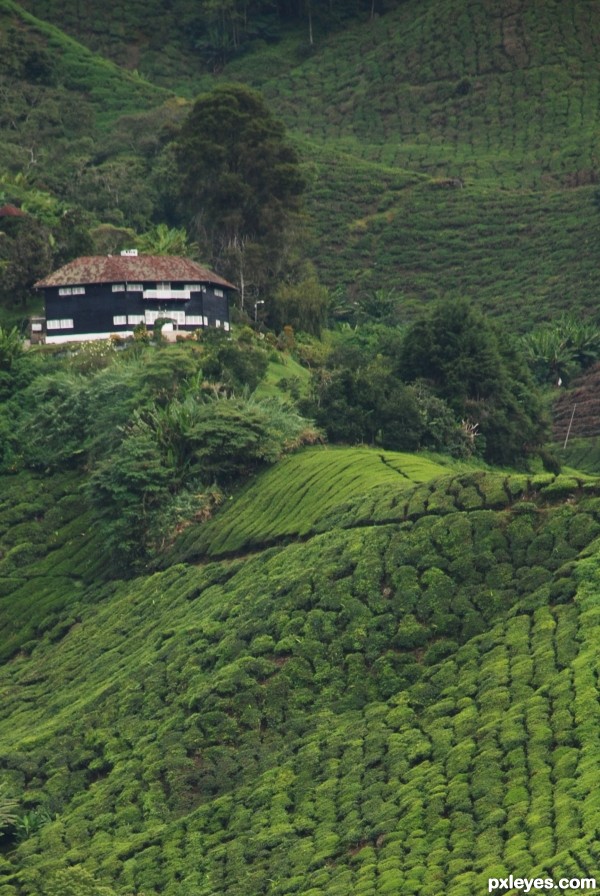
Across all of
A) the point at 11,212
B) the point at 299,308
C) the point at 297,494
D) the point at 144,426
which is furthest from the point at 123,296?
the point at 297,494

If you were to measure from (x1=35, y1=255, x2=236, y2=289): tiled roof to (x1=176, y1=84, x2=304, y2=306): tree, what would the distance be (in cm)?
967

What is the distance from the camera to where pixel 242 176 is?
116 meters

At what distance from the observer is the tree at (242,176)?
4584 inches

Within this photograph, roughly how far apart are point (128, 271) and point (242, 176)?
13847 millimetres

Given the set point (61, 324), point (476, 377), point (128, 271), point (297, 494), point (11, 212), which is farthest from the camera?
point (11, 212)

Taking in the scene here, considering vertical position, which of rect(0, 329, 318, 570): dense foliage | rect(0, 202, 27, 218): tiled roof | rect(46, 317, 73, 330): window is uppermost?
rect(0, 202, 27, 218): tiled roof

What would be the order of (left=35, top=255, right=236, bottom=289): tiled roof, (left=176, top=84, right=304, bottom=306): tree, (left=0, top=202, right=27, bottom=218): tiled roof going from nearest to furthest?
(left=35, top=255, right=236, bottom=289): tiled roof, (left=176, top=84, right=304, bottom=306): tree, (left=0, top=202, right=27, bottom=218): tiled roof

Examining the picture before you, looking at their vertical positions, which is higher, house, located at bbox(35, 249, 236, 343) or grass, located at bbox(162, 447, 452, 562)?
house, located at bbox(35, 249, 236, 343)

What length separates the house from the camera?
105438 mm

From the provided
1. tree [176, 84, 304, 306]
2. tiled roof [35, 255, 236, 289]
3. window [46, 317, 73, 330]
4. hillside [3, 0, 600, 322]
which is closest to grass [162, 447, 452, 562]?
tiled roof [35, 255, 236, 289]

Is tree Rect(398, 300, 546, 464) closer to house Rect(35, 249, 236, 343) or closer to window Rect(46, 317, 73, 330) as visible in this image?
house Rect(35, 249, 236, 343)

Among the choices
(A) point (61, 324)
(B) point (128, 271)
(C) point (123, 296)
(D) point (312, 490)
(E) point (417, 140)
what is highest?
(E) point (417, 140)

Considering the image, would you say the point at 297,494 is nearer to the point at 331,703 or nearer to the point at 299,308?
the point at 331,703

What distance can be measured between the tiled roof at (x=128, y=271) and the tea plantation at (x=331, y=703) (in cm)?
2551
